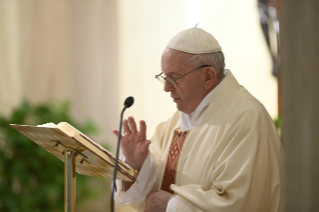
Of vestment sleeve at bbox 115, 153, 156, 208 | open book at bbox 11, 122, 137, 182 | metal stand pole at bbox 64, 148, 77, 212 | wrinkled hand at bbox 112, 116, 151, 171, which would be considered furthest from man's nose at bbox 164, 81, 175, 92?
metal stand pole at bbox 64, 148, 77, 212

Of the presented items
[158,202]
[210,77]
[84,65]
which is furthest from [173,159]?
[84,65]

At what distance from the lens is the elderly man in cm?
245

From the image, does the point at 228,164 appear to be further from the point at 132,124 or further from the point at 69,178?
the point at 69,178

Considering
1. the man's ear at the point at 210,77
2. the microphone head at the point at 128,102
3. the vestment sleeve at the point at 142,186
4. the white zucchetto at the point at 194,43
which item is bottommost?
the vestment sleeve at the point at 142,186

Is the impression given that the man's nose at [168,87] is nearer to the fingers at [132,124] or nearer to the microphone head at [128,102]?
the fingers at [132,124]

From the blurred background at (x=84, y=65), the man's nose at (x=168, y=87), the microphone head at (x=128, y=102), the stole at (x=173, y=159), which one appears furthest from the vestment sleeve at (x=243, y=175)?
the blurred background at (x=84, y=65)

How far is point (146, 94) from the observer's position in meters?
Answer: 5.62

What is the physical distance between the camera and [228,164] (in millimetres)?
2465

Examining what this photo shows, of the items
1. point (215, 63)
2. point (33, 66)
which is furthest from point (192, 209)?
point (33, 66)

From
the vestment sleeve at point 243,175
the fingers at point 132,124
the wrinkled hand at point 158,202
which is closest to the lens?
the vestment sleeve at point 243,175

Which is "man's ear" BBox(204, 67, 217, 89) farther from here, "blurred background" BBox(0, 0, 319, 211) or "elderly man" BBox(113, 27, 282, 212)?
"blurred background" BBox(0, 0, 319, 211)

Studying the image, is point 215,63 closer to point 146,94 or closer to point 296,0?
point 296,0

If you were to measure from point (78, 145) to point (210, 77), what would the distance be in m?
1.21

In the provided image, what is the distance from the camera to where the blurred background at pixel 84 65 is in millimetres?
5426
